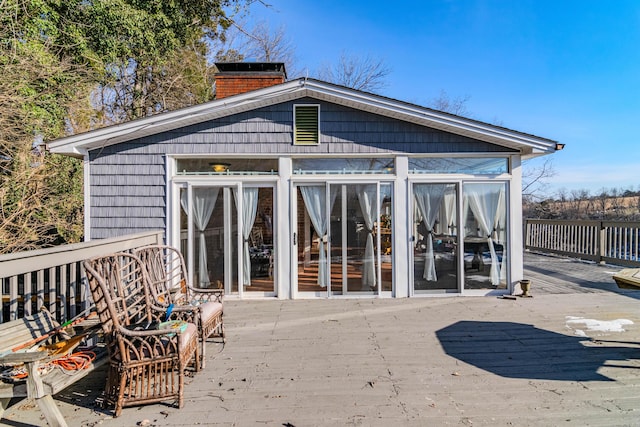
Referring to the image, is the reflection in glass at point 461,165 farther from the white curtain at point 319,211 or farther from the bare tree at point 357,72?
the bare tree at point 357,72

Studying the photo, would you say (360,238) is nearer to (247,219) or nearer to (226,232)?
(247,219)

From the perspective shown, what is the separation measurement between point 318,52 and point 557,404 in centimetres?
1673

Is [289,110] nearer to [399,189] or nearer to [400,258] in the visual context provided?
[399,189]

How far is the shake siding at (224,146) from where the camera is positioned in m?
5.29

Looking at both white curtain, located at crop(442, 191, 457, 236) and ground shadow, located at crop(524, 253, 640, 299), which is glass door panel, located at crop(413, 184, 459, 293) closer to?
white curtain, located at crop(442, 191, 457, 236)

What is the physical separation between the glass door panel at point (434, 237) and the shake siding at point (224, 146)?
667mm

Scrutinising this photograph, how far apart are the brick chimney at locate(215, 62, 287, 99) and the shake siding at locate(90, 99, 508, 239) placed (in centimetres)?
126

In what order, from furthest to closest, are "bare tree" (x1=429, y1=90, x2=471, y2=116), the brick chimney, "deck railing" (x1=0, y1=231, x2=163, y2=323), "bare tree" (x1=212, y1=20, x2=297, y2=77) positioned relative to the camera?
1. "bare tree" (x1=429, y1=90, x2=471, y2=116)
2. "bare tree" (x1=212, y1=20, x2=297, y2=77)
3. the brick chimney
4. "deck railing" (x1=0, y1=231, x2=163, y2=323)

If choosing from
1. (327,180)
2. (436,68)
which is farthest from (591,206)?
(327,180)

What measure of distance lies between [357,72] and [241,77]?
12485mm

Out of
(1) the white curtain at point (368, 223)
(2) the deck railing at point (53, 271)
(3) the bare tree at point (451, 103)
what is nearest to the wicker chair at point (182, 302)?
(2) the deck railing at point (53, 271)

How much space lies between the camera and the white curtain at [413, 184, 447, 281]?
549 centimetres

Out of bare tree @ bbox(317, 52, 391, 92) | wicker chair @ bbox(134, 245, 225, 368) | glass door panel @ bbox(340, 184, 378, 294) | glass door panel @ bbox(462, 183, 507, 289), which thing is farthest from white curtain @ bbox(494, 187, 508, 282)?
bare tree @ bbox(317, 52, 391, 92)

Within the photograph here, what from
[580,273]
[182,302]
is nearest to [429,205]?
[182,302]
